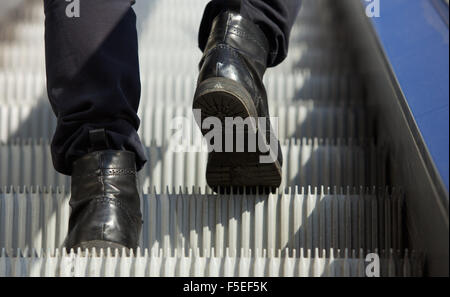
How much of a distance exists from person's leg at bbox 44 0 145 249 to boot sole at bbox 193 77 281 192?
140 mm

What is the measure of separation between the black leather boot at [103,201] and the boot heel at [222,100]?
6.4 inches

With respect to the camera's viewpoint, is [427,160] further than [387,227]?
No

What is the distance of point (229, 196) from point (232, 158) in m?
0.12

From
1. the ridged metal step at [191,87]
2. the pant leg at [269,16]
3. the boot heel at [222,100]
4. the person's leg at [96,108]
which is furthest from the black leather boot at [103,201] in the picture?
the ridged metal step at [191,87]

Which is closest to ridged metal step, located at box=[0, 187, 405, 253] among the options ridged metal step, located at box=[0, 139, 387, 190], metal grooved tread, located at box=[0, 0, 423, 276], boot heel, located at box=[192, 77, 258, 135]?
metal grooved tread, located at box=[0, 0, 423, 276]

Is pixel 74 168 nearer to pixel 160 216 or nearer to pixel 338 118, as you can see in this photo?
pixel 160 216

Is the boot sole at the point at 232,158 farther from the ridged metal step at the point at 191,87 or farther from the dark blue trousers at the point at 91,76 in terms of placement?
the ridged metal step at the point at 191,87

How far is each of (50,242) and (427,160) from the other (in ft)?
2.73

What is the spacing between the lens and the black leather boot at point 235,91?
6.13 feet

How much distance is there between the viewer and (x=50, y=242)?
6.78 feet

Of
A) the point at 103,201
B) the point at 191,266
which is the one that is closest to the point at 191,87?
the point at 103,201

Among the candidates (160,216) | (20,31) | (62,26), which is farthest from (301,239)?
(20,31)

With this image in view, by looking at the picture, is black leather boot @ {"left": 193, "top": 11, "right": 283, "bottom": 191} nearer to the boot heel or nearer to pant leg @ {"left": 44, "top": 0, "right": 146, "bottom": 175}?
the boot heel

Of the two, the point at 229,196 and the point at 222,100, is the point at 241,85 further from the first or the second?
the point at 229,196
